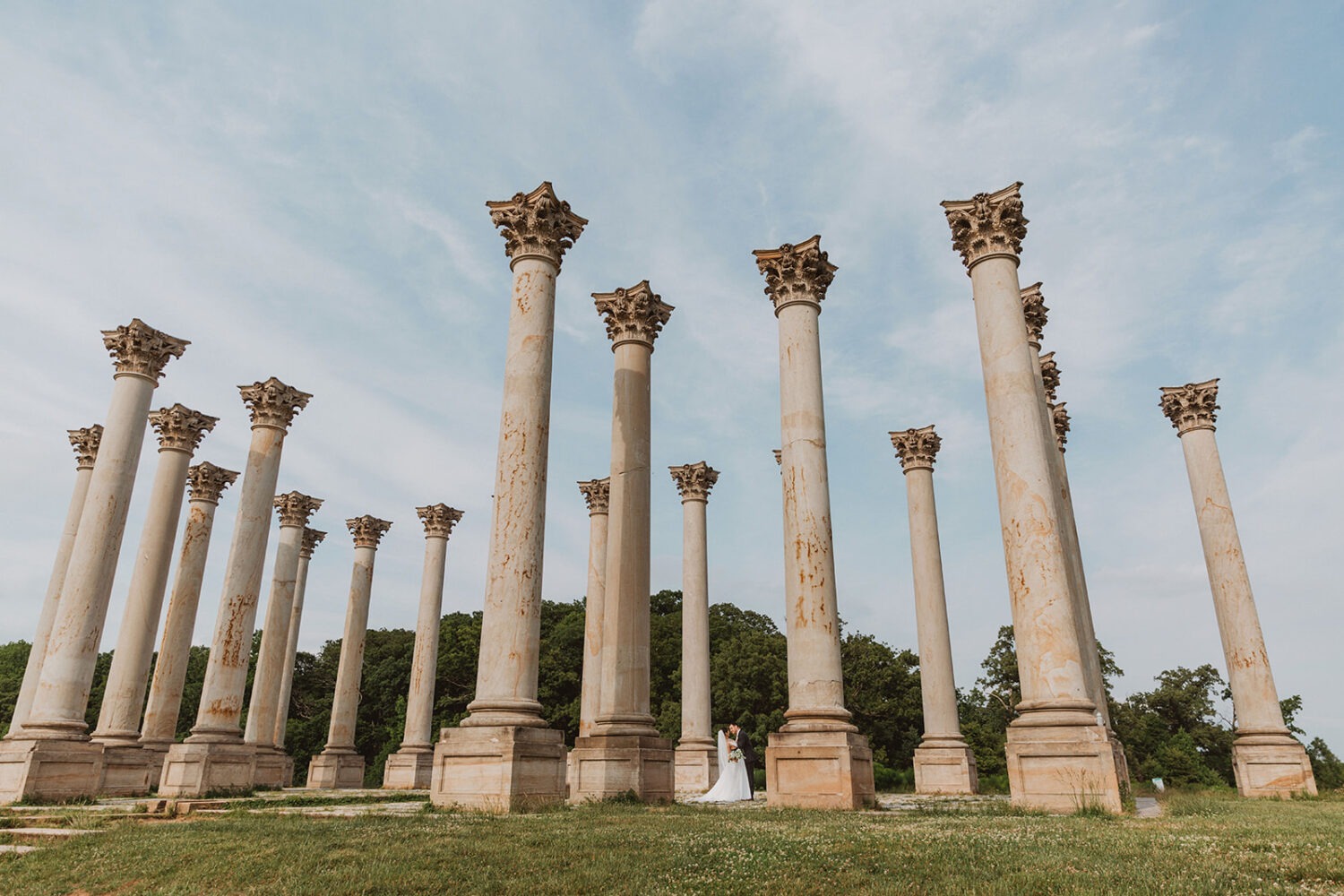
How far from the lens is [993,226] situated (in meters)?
33.1

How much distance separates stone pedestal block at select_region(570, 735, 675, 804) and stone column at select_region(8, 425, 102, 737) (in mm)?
31018

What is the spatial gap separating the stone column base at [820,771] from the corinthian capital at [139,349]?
37167mm

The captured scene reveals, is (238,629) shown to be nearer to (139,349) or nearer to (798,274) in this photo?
(139,349)

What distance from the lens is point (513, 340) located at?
32312 mm

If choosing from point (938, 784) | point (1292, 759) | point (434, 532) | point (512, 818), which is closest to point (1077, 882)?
point (512, 818)

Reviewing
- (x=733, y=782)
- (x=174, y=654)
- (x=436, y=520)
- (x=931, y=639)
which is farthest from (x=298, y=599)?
(x=931, y=639)

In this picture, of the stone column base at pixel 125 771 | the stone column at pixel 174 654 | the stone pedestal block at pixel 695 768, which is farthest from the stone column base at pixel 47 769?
the stone pedestal block at pixel 695 768

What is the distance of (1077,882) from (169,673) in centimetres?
5022

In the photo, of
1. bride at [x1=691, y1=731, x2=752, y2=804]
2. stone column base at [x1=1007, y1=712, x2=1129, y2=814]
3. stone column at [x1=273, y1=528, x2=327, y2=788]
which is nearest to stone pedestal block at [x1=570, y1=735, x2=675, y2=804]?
bride at [x1=691, y1=731, x2=752, y2=804]

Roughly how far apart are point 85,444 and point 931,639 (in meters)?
56.1

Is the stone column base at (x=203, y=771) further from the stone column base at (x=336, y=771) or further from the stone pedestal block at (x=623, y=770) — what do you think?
the stone column base at (x=336, y=771)

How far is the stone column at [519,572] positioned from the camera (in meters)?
25.8

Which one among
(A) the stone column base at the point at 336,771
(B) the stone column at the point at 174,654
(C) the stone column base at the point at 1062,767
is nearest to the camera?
(C) the stone column base at the point at 1062,767

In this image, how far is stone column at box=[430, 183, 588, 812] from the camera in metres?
25.8
